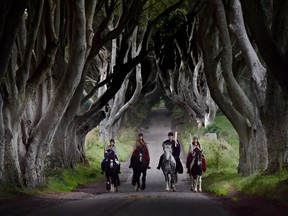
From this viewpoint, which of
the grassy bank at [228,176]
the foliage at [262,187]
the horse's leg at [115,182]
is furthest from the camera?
the horse's leg at [115,182]

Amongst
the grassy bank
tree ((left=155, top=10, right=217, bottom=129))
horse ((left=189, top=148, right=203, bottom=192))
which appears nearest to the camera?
the grassy bank

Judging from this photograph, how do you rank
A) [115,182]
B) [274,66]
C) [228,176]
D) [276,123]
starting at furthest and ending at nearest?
[228,176] < [115,182] < [276,123] < [274,66]

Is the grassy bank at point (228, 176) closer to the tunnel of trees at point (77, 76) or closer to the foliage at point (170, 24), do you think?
the tunnel of trees at point (77, 76)

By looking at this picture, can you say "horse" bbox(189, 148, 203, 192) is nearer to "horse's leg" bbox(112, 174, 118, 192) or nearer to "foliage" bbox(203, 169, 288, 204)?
"foliage" bbox(203, 169, 288, 204)

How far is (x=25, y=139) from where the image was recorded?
18359 millimetres

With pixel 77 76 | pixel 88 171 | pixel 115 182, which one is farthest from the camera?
pixel 88 171

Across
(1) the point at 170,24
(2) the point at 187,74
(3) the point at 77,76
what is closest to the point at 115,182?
(3) the point at 77,76

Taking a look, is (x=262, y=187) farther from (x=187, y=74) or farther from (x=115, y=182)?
(x=187, y=74)

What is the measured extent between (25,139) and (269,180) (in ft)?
26.5

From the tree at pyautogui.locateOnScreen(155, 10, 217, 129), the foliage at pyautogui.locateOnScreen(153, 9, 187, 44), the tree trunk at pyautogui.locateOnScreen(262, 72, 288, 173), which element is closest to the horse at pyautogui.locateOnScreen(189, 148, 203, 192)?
the tree trunk at pyautogui.locateOnScreen(262, 72, 288, 173)

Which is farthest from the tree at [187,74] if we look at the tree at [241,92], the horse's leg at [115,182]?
the horse's leg at [115,182]

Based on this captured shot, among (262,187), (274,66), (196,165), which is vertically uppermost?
(274,66)

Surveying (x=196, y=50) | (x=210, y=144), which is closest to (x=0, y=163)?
(x=210, y=144)

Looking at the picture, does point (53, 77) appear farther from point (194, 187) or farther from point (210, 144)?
point (210, 144)
